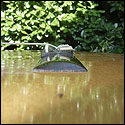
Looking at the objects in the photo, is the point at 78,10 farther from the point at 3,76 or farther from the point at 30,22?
the point at 3,76

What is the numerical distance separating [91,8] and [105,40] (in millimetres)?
540

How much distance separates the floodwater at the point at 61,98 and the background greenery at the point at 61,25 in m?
2.71

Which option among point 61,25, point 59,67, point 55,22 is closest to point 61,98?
point 59,67

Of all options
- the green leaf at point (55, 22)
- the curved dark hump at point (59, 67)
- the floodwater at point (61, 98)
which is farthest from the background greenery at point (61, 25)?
the floodwater at point (61, 98)

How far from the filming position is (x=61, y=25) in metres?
3.66

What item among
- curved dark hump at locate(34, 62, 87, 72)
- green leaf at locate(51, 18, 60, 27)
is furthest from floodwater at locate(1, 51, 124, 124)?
green leaf at locate(51, 18, 60, 27)

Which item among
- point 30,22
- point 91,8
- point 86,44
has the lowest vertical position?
point 86,44

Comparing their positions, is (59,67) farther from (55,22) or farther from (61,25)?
(61,25)

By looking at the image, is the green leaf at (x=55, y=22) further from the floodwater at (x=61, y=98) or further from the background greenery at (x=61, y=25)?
the floodwater at (x=61, y=98)

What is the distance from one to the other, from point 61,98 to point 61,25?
10.3ft

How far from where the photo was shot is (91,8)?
12.0 ft

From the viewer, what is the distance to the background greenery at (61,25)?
354cm

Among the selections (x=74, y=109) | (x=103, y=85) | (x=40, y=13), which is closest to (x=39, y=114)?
(x=74, y=109)

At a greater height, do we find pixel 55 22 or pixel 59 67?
pixel 55 22
